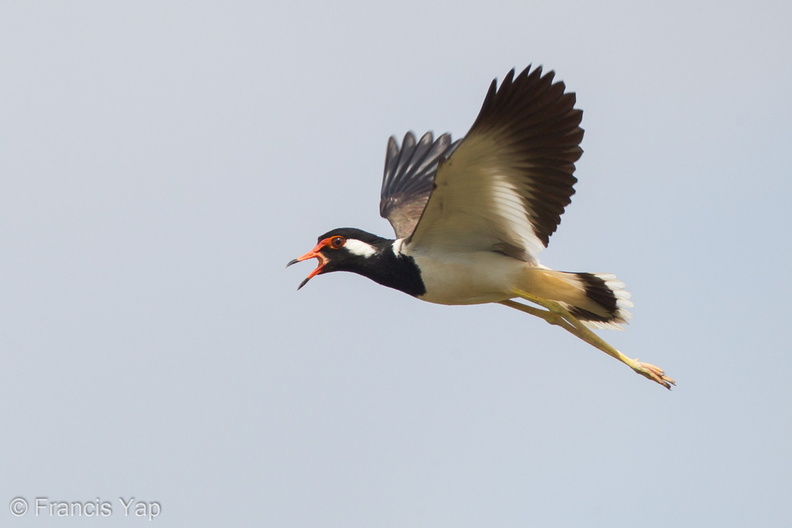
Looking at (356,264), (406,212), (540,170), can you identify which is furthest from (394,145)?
(540,170)

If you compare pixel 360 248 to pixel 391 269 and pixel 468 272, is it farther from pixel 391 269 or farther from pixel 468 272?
pixel 468 272

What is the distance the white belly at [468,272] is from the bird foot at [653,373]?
1.54 m

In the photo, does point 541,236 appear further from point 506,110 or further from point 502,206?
point 506,110

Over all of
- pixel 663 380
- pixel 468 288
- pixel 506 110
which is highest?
pixel 506 110

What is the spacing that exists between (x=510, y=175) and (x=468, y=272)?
1069mm

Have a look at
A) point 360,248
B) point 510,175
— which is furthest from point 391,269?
point 510,175

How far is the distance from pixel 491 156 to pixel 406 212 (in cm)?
328

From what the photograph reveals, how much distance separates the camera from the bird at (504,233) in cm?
916

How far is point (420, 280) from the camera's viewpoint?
33.7ft

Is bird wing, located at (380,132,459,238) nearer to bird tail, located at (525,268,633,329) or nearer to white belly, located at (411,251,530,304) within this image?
white belly, located at (411,251,530,304)

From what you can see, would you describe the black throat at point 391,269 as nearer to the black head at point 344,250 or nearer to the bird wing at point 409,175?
the black head at point 344,250

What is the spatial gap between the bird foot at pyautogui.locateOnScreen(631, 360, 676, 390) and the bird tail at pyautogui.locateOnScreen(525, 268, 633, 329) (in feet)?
1.44

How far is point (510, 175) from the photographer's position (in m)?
9.55

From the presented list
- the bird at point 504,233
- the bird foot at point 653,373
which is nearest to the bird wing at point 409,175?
the bird at point 504,233
